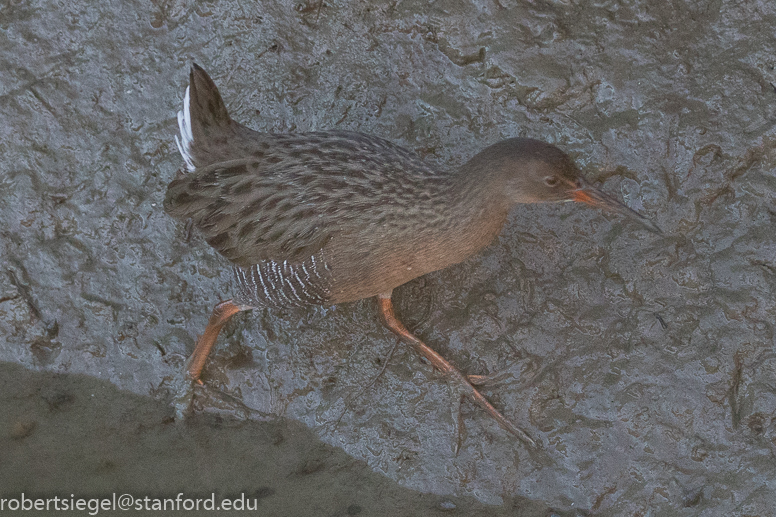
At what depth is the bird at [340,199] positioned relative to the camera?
2811 millimetres

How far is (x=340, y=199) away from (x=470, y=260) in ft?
3.02

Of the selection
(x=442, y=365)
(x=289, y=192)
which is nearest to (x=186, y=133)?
(x=289, y=192)

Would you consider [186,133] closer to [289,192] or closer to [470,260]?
[289,192]

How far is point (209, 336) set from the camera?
3416 mm

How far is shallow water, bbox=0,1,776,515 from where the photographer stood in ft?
10.5

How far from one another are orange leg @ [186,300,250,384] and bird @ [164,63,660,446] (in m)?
0.33

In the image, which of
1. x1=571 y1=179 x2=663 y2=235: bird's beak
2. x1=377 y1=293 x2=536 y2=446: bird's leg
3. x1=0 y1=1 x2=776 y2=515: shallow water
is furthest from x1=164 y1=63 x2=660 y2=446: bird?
x1=0 y1=1 x2=776 y2=515: shallow water

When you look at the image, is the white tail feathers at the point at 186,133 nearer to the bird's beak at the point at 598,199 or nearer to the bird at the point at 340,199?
the bird at the point at 340,199

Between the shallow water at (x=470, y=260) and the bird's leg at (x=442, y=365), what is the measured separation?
0.21 ft

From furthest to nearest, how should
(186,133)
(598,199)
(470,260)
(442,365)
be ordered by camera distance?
(470,260) < (442,365) < (186,133) < (598,199)

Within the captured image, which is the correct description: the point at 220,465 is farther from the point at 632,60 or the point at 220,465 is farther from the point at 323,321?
the point at 632,60

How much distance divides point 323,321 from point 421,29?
165cm

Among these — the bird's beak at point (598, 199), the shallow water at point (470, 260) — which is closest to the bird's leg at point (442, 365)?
the shallow water at point (470, 260)

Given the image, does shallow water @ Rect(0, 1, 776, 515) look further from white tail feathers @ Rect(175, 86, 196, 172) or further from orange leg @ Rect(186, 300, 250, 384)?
white tail feathers @ Rect(175, 86, 196, 172)
